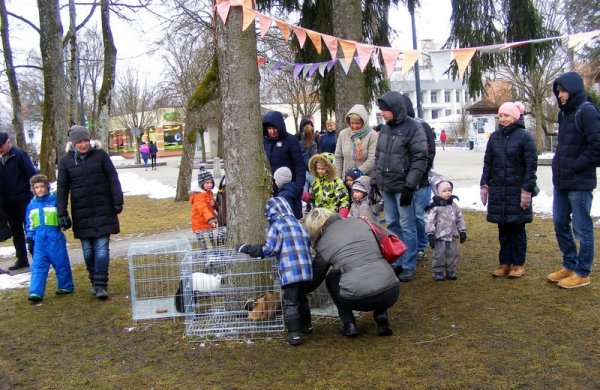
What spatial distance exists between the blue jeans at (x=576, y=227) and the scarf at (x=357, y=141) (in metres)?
2.42

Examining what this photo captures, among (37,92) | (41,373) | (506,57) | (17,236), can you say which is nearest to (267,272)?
(41,373)

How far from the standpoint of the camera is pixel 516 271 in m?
6.39

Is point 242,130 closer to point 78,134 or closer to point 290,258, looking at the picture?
point 290,258

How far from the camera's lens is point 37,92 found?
46188 mm

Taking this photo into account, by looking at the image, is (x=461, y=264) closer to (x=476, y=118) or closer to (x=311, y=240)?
(x=311, y=240)

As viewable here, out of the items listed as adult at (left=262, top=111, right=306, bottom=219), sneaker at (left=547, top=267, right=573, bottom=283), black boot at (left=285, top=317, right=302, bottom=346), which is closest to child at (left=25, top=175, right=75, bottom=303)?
adult at (left=262, top=111, right=306, bottom=219)

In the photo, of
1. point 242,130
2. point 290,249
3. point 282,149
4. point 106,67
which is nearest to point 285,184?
point 282,149

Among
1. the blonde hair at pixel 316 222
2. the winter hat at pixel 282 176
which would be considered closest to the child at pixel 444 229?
the winter hat at pixel 282 176

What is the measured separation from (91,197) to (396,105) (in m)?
3.56

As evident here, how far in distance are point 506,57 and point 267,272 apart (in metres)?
7.70

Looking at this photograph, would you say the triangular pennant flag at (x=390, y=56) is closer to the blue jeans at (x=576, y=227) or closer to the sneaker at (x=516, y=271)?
the blue jeans at (x=576, y=227)

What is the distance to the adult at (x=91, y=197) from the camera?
662cm

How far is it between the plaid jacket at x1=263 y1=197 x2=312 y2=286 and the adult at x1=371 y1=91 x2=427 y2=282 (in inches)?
64.3

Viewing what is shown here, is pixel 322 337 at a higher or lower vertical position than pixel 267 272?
lower
